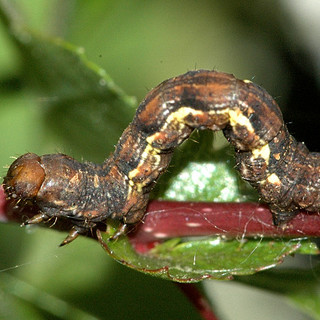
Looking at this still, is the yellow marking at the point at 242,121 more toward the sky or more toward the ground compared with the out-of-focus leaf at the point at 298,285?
more toward the sky

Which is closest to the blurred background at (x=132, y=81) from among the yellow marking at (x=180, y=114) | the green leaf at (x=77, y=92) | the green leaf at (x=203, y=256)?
the green leaf at (x=77, y=92)

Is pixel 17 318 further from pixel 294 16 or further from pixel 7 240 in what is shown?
pixel 294 16

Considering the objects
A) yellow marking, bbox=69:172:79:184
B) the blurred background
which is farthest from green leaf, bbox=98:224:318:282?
the blurred background

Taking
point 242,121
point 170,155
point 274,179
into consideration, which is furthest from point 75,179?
point 274,179

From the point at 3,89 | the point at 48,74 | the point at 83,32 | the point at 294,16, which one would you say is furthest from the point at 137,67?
the point at 294,16

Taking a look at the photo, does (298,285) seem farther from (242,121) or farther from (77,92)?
(77,92)

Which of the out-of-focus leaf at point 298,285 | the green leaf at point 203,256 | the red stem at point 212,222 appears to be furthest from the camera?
the out-of-focus leaf at point 298,285

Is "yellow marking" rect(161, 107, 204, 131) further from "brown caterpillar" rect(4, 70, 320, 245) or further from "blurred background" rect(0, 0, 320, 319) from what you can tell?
"blurred background" rect(0, 0, 320, 319)

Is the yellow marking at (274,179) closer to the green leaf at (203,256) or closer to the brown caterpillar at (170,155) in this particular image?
the brown caterpillar at (170,155)
